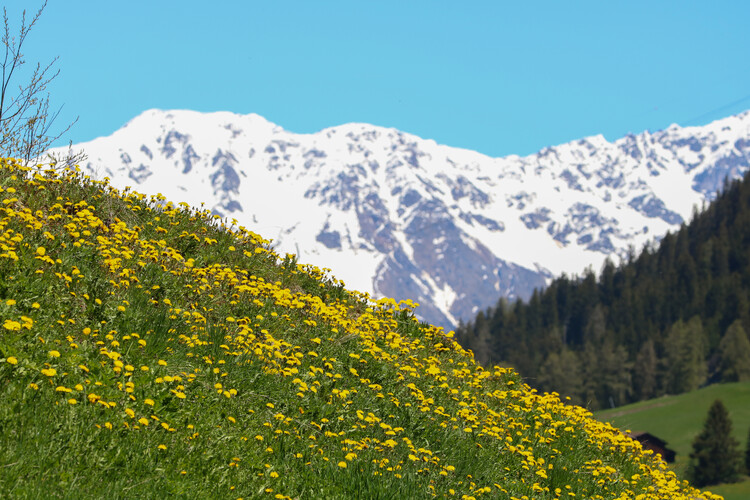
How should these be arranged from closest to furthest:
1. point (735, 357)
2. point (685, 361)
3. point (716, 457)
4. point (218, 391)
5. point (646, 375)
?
point (218, 391)
point (716, 457)
point (735, 357)
point (685, 361)
point (646, 375)

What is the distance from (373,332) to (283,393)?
3319 millimetres

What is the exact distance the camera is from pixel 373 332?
11711mm

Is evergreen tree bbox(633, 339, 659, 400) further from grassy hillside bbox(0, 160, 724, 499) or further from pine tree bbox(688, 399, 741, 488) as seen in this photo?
grassy hillside bbox(0, 160, 724, 499)

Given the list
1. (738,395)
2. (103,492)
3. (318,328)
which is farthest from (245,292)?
(738,395)

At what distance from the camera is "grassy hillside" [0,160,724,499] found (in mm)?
6336

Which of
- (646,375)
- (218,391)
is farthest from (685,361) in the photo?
(218,391)

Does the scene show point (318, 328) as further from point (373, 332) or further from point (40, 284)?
point (40, 284)

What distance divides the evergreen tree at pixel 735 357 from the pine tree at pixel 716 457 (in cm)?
6972

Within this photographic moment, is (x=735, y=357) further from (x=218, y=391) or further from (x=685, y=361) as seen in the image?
(x=218, y=391)

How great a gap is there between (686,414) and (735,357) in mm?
42826

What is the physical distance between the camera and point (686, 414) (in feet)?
494

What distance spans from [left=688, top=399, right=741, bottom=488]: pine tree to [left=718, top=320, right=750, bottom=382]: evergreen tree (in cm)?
6972

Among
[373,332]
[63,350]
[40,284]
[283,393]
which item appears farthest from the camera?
[373,332]

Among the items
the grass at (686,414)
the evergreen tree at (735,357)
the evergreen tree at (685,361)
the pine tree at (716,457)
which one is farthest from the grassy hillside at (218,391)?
the evergreen tree at (685,361)
